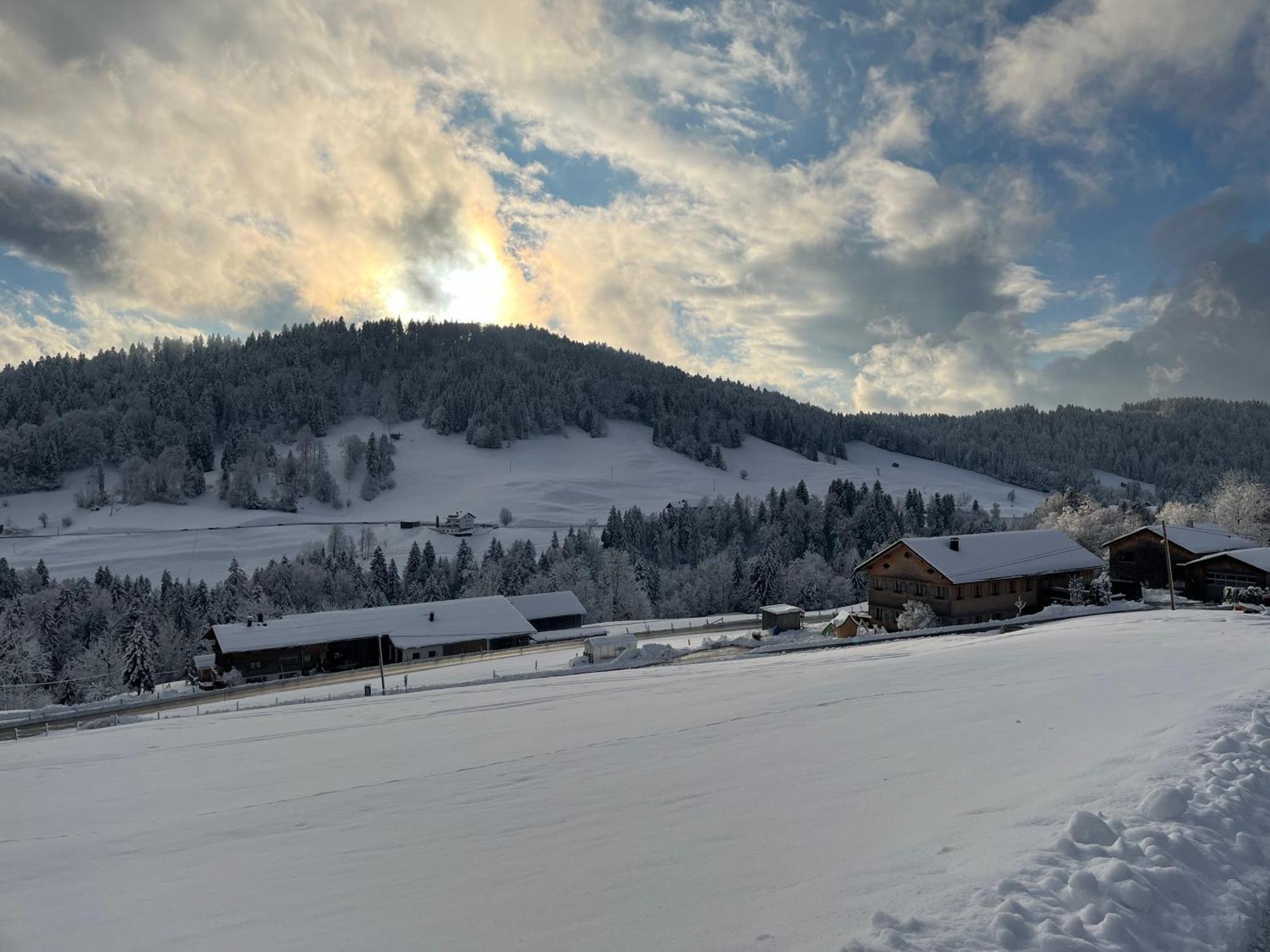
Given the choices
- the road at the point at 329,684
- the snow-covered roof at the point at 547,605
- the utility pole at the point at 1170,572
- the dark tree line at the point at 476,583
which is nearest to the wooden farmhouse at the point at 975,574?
the utility pole at the point at 1170,572

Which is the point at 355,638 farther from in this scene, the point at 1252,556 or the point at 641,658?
the point at 1252,556

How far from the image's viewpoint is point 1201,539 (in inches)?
1882

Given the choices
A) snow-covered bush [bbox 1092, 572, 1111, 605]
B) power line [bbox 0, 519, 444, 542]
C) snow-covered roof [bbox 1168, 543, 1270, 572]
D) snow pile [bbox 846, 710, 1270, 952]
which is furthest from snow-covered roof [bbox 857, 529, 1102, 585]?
power line [bbox 0, 519, 444, 542]

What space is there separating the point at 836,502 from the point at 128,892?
443 feet

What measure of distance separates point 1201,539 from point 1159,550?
269 centimetres

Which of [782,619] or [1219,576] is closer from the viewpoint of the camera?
[1219,576]

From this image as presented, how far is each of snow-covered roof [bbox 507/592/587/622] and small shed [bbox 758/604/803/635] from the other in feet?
77.8

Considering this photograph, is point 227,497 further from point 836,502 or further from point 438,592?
point 836,502

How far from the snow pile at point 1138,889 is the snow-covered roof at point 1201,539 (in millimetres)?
52580

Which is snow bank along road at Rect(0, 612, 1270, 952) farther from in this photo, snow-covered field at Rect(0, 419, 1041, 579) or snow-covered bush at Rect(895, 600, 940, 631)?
snow-covered field at Rect(0, 419, 1041, 579)

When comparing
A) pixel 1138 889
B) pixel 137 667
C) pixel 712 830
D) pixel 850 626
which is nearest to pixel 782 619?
pixel 850 626

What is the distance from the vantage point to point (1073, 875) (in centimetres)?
477

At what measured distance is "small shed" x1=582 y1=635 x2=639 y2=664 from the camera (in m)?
40.0

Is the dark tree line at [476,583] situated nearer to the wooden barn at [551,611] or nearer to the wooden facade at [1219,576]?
the wooden barn at [551,611]
